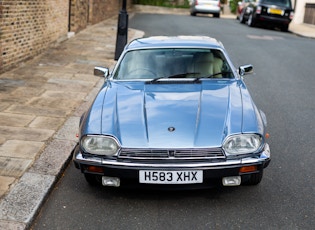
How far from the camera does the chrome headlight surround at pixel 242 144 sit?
165 inches

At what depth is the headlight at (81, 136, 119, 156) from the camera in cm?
422

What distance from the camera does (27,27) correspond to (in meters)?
10.8

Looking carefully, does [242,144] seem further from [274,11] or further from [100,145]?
[274,11]

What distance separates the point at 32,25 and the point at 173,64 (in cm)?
643

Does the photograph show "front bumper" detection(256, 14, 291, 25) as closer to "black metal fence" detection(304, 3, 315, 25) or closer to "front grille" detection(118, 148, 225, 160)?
"black metal fence" detection(304, 3, 315, 25)

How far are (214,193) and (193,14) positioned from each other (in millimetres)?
26416

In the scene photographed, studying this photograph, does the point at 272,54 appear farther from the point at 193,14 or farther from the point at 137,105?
the point at 193,14

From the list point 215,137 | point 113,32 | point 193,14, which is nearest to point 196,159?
point 215,137

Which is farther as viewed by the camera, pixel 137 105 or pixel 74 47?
pixel 74 47

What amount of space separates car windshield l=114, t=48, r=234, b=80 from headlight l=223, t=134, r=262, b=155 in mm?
1470

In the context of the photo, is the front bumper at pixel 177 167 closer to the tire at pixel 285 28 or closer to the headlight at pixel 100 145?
the headlight at pixel 100 145

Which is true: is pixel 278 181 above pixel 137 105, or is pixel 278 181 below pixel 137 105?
below

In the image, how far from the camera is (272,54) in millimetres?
14227

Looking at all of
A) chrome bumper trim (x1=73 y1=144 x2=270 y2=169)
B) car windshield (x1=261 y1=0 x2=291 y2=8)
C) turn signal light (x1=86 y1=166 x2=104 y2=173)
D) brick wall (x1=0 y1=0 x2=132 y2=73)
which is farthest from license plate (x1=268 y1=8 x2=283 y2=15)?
turn signal light (x1=86 y1=166 x2=104 y2=173)
